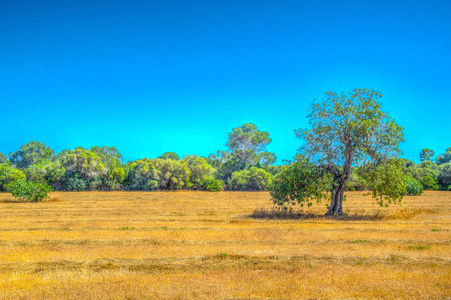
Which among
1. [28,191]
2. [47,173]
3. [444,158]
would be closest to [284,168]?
[28,191]

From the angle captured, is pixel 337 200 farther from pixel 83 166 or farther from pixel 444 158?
pixel 444 158

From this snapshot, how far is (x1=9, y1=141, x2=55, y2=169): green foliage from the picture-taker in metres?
101

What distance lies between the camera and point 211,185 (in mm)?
59938

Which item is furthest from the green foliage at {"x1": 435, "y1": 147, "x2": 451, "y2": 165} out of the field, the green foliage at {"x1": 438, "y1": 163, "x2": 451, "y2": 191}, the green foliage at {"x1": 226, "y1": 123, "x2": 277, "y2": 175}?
the field

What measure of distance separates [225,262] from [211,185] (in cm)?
5037

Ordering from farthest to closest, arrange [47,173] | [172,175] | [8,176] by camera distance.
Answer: [172,175] < [47,173] < [8,176]

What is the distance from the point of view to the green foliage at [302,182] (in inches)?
746

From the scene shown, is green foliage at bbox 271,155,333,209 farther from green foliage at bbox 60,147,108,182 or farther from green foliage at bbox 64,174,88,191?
green foliage at bbox 64,174,88,191

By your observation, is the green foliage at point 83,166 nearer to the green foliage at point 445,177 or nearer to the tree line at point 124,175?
the tree line at point 124,175

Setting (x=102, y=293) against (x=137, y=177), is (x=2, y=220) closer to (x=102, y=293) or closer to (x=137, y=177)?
(x=102, y=293)

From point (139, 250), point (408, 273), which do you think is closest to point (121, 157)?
point (139, 250)

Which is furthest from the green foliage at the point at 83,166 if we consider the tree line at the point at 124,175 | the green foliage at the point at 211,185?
the green foliage at the point at 211,185

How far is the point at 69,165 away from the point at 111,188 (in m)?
8.47

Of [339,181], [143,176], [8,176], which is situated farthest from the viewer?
[143,176]
